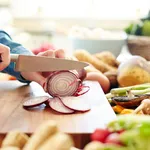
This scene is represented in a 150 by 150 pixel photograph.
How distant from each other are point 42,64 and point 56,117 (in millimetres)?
165

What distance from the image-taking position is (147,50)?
1.42m

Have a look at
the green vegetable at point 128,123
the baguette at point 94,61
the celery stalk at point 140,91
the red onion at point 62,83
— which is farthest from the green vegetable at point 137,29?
the green vegetable at point 128,123

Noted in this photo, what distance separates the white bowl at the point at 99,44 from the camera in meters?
1.49

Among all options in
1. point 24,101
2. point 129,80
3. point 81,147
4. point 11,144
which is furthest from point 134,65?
point 11,144

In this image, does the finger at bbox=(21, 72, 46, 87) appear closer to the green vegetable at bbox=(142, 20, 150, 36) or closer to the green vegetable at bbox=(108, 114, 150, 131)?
the green vegetable at bbox=(108, 114, 150, 131)

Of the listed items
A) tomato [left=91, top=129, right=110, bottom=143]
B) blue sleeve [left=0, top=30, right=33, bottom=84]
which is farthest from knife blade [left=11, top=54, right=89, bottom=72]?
tomato [left=91, top=129, right=110, bottom=143]

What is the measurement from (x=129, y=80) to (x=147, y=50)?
1.13 ft

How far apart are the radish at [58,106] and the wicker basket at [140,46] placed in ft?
2.23

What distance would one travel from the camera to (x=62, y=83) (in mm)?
859

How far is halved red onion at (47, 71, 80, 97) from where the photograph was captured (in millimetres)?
855

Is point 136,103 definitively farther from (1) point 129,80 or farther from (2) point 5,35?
(2) point 5,35

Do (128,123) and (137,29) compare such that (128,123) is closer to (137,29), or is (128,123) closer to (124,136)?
(124,136)

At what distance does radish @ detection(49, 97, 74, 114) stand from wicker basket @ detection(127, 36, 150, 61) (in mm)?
680

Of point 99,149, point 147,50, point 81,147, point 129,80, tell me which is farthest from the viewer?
point 147,50
